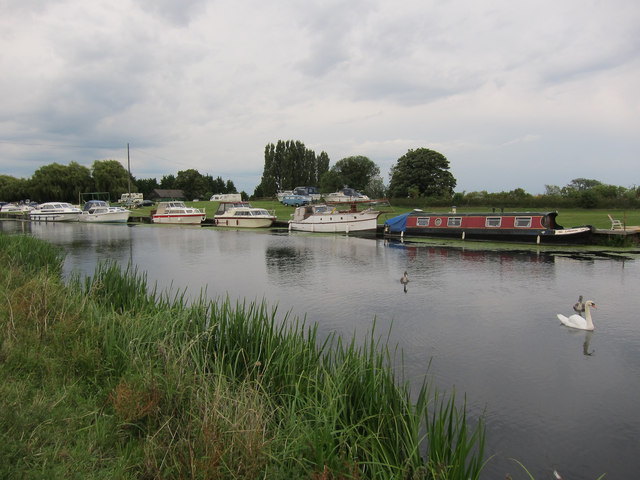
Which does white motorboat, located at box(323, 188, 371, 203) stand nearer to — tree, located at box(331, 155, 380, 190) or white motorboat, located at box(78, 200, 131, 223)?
tree, located at box(331, 155, 380, 190)

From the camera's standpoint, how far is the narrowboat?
2908cm

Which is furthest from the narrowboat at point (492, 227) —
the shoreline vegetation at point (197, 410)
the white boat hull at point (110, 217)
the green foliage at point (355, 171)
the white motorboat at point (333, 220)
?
the green foliage at point (355, 171)

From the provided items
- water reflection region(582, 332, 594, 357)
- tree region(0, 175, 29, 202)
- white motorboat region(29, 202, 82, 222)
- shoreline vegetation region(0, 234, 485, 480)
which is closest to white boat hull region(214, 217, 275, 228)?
white motorboat region(29, 202, 82, 222)

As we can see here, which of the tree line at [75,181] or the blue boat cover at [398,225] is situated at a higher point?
the tree line at [75,181]

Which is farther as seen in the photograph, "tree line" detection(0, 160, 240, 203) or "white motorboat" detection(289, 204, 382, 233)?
"tree line" detection(0, 160, 240, 203)

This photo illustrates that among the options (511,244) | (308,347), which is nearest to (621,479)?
(308,347)

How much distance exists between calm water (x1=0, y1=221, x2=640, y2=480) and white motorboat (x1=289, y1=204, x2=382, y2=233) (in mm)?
14200

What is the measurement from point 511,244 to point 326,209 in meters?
20.3

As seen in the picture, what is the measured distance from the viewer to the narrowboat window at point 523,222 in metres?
30.4

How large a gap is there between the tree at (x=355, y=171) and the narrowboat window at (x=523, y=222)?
69188 mm

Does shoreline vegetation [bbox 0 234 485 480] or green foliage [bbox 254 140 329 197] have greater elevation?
green foliage [bbox 254 140 329 197]

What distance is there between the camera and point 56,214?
64.9 metres

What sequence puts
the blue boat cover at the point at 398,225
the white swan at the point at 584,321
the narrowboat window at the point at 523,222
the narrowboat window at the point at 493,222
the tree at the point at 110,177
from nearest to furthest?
the white swan at the point at 584,321, the narrowboat window at the point at 523,222, the narrowboat window at the point at 493,222, the blue boat cover at the point at 398,225, the tree at the point at 110,177

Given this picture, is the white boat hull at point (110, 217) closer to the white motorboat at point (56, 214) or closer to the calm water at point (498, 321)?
the white motorboat at point (56, 214)
